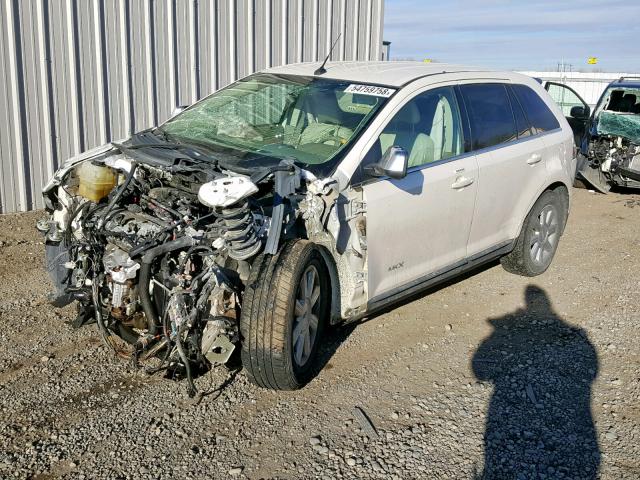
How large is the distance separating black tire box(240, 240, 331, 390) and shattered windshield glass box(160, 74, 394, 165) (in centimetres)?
81

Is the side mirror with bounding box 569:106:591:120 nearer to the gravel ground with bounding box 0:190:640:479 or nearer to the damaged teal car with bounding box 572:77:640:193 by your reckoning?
the damaged teal car with bounding box 572:77:640:193

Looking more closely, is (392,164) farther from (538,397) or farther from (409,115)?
(538,397)

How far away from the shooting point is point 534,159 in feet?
19.7

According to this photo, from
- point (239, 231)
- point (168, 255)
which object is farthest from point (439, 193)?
point (168, 255)

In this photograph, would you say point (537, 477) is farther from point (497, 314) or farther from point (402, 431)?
point (497, 314)

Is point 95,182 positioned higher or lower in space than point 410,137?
lower

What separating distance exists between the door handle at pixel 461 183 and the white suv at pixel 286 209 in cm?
2

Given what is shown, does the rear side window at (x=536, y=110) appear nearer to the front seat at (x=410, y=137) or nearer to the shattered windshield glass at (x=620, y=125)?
the front seat at (x=410, y=137)

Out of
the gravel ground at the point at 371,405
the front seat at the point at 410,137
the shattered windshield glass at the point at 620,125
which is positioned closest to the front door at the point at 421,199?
the front seat at the point at 410,137

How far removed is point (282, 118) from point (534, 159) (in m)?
2.31

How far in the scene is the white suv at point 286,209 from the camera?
12.6 ft

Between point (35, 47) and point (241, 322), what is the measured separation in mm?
5365

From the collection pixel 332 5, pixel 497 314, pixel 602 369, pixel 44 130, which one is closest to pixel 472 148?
pixel 497 314

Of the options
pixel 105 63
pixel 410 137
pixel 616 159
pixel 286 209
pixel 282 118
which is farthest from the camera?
pixel 616 159
